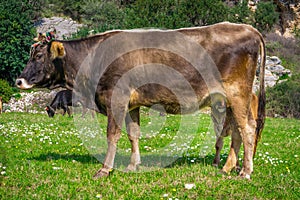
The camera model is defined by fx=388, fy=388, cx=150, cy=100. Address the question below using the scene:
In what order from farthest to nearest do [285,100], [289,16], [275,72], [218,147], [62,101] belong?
[289,16]
[275,72]
[285,100]
[62,101]
[218,147]

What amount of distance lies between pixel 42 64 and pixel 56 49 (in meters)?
0.41

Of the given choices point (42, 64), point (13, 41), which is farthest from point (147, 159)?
point (13, 41)

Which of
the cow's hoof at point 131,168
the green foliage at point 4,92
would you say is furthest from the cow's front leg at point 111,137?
the green foliage at point 4,92

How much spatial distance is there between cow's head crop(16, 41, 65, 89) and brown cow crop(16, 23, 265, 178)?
20 millimetres

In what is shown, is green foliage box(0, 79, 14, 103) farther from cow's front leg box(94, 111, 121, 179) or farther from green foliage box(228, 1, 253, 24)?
green foliage box(228, 1, 253, 24)

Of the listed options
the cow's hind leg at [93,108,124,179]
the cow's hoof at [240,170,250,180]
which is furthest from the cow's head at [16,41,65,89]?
the cow's hoof at [240,170,250,180]

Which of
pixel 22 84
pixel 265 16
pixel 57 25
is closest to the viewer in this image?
pixel 22 84

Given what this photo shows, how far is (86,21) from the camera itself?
46.1 meters

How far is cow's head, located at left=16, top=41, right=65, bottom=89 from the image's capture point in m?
7.45

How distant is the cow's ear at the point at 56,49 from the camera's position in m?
7.44

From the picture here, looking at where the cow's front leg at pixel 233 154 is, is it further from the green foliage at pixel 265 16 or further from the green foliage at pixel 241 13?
the green foliage at pixel 265 16

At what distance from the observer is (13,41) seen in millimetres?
30031

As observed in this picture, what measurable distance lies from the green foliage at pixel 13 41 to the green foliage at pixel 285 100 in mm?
18629

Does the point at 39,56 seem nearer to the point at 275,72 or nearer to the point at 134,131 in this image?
the point at 134,131
